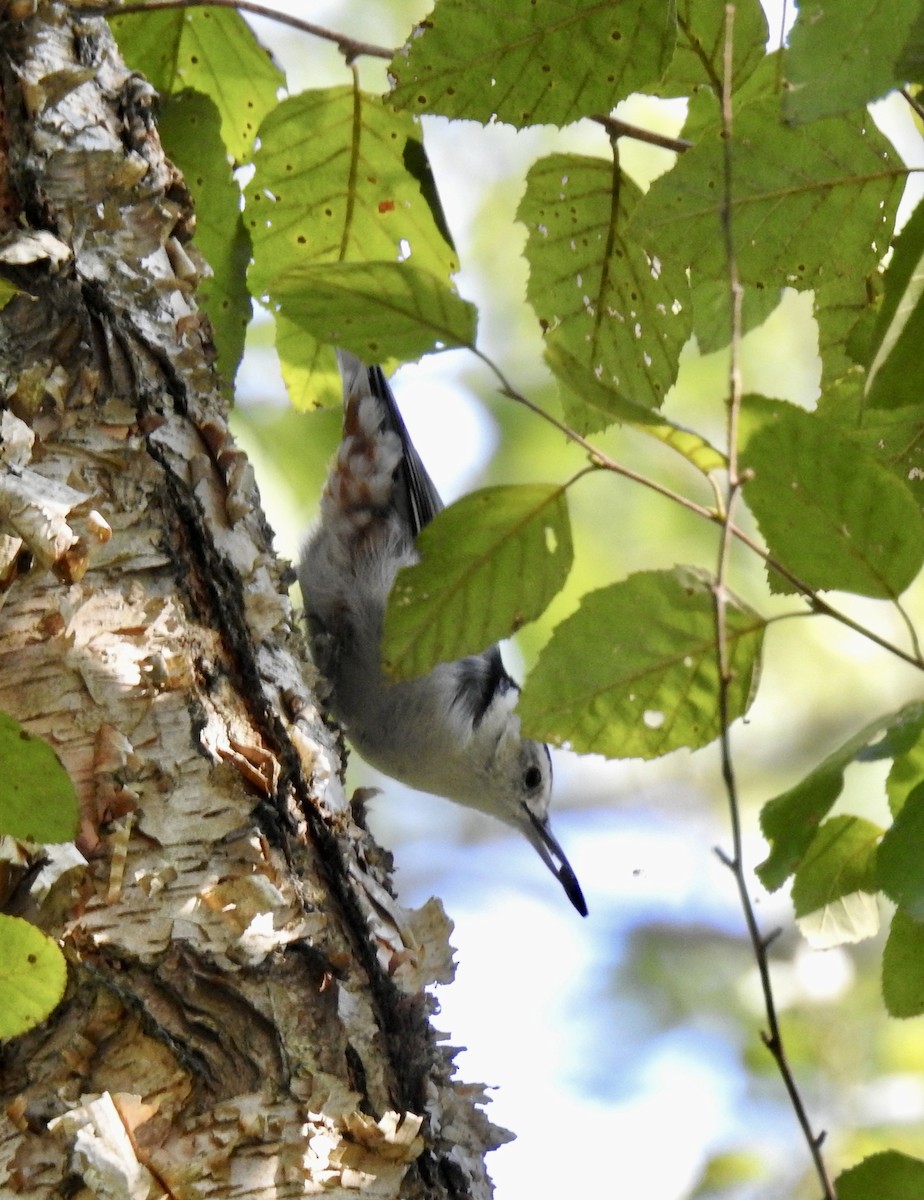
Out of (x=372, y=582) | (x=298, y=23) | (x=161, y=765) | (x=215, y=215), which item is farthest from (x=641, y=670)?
(x=372, y=582)

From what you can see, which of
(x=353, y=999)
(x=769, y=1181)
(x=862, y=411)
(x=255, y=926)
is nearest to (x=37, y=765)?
(x=255, y=926)

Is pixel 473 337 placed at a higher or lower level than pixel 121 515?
lower

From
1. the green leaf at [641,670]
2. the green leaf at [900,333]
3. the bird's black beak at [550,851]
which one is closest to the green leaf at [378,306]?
the green leaf at [641,670]

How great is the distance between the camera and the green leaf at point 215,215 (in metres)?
1.92

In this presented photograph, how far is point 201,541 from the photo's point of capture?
1641 millimetres

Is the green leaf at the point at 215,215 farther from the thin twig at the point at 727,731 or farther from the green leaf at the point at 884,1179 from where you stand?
the green leaf at the point at 884,1179

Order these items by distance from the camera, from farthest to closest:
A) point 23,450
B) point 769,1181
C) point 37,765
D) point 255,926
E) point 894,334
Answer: point 769,1181
point 23,450
point 255,926
point 894,334
point 37,765

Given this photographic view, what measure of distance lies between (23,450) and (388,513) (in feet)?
5.23

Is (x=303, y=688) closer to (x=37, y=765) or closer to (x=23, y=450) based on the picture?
(x=23, y=450)

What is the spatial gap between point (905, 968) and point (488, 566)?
61 centimetres

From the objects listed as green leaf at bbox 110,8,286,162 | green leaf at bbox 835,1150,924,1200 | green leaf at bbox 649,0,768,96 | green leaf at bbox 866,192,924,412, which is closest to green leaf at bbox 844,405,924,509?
green leaf at bbox 866,192,924,412

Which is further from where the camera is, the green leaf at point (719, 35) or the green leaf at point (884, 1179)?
the green leaf at point (719, 35)

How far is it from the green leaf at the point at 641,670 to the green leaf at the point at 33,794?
0.44 meters

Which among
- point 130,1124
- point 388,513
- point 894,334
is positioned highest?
point 388,513
